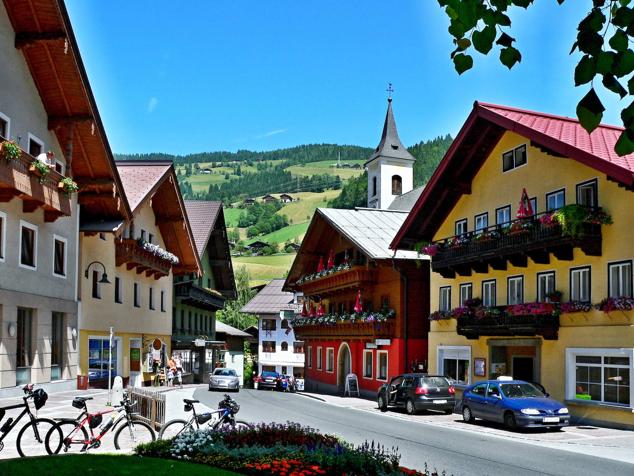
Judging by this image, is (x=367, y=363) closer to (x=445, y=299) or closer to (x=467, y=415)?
(x=445, y=299)

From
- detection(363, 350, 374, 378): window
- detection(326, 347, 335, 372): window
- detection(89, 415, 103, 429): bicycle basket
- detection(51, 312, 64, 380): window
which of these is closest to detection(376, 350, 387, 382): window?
detection(363, 350, 374, 378): window

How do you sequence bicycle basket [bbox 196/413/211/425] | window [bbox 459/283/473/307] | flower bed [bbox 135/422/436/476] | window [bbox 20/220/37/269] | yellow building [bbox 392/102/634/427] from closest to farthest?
1. flower bed [bbox 135/422/436/476]
2. bicycle basket [bbox 196/413/211/425]
3. yellow building [bbox 392/102/634/427]
4. window [bbox 20/220/37/269]
5. window [bbox 459/283/473/307]

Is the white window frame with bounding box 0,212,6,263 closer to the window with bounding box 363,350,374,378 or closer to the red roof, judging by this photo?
the red roof

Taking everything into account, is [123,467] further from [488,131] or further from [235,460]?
[488,131]

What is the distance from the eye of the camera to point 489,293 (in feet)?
111

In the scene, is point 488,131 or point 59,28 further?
point 488,131

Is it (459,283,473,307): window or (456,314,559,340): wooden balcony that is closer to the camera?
(456,314,559,340): wooden balcony

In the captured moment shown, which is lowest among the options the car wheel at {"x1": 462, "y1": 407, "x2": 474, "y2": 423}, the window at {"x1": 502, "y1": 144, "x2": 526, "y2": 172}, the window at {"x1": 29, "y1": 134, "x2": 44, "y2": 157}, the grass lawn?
the car wheel at {"x1": 462, "y1": 407, "x2": 474, "y2": 423}

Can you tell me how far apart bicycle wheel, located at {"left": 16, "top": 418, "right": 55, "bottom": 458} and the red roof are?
17267 mm

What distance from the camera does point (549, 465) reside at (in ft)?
54.1

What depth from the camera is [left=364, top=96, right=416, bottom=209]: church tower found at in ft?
276

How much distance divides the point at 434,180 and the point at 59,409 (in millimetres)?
18801

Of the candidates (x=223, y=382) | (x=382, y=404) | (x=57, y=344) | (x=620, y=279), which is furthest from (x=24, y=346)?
(x=223, y=382)

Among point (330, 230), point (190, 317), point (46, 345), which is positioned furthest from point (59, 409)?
point (190, 317)
